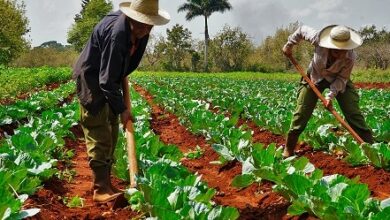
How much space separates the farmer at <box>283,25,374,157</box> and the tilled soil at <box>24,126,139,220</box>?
2.52 meters

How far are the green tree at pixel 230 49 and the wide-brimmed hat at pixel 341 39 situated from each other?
54967mm

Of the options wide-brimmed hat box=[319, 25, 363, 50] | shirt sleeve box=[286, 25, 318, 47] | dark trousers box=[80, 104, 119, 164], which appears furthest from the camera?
shirt sleeve box=[286, 25, 318, 47]

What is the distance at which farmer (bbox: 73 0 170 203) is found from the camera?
13.4ft

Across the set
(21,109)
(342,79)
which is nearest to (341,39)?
(342,79)

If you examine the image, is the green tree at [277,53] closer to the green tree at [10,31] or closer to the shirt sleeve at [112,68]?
the green tree at [10,31]

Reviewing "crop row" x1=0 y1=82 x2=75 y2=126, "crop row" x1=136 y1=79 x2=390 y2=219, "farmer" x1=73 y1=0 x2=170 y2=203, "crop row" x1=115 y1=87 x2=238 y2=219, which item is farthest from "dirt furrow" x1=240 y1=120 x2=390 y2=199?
"crop row" x1=0 y1=82 x2=75 y2=126

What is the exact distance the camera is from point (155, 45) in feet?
230

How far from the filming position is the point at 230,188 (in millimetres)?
5598

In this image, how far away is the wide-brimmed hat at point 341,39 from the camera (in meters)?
5.46

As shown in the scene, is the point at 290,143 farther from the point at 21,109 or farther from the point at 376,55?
→ the point at 376,55

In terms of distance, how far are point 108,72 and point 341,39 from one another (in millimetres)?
2783

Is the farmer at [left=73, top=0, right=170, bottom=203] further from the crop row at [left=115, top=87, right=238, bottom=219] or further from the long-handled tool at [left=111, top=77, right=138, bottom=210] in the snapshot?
the crop row at [left=115, top=87, right=238, bottom=219]

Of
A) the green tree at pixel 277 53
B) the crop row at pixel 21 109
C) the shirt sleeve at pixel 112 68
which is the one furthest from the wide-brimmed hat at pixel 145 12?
the green tree at pixel 277 53

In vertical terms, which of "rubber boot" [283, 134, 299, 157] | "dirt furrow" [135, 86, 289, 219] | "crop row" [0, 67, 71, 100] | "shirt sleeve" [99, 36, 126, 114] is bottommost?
"dirt furrow" [135, 86, 289, 219]
